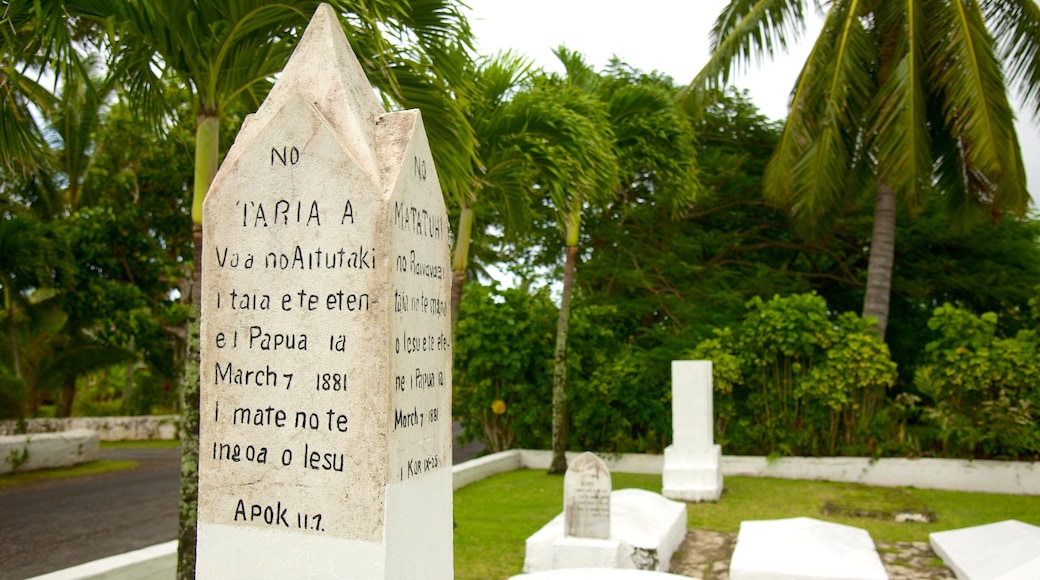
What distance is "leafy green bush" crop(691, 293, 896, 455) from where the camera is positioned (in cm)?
1255

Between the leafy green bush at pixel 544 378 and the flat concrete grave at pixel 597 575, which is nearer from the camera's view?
the flat concrete grave at pixel 597 575

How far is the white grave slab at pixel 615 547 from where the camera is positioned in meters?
7.03

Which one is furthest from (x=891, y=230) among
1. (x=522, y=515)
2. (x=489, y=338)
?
(x=522, y=515)

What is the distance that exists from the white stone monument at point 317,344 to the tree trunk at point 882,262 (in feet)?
37.4

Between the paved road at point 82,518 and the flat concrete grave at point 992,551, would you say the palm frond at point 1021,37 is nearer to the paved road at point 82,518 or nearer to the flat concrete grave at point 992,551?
the flat concrete grave at point 992,551

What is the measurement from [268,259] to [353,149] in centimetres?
52

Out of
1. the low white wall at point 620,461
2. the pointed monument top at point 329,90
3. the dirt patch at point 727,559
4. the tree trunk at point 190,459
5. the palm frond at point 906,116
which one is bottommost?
the dirt patch at point 727,559

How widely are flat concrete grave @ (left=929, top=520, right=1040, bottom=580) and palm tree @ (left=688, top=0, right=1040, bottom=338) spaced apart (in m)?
5.61

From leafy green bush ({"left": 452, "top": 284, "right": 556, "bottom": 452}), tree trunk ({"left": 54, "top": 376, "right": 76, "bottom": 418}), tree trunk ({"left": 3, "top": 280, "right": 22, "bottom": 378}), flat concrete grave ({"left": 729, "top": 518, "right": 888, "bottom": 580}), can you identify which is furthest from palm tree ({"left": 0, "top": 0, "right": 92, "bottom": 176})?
tree trunk ({"left": 54, "top": 376, "right": 76, "bottom": 418})

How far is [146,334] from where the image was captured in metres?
14.1

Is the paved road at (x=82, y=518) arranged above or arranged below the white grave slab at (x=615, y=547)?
below

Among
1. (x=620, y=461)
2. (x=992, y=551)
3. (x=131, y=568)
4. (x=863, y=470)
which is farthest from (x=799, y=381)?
(x=131, y=568)

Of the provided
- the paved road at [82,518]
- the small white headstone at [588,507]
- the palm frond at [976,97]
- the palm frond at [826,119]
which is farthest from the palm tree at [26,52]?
the palm frond at [976,97]

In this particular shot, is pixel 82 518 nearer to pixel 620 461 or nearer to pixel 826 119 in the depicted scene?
pixel 620 461
